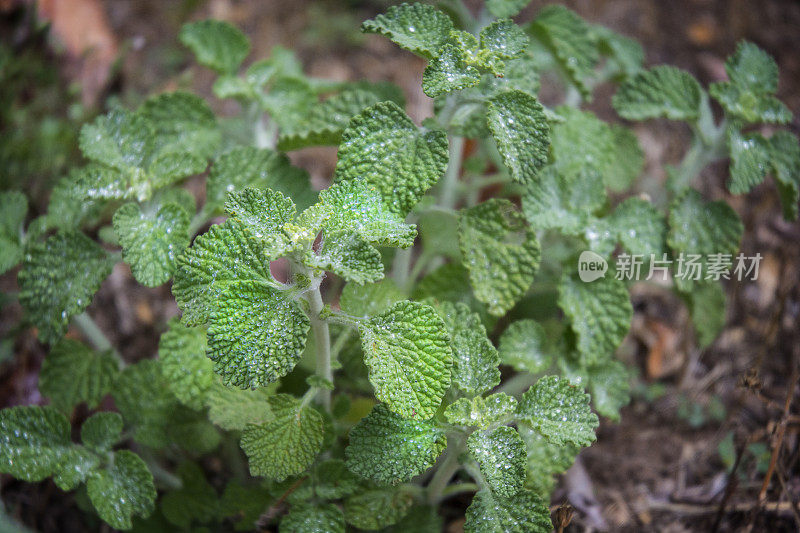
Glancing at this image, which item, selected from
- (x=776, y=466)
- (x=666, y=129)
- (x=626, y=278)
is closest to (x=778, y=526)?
(x=776, y=466)

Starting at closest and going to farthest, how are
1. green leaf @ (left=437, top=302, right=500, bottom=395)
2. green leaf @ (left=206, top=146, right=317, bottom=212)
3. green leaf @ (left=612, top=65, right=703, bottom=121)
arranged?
green leaf @ (left=437, top=302, right=500, bottom=395) < green leaf @ (left=206, top=146, right=317, bottom=212) < green leaf @ (left=612, top=65, right=703, bottom=121)

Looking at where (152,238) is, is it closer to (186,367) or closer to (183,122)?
(186,367)

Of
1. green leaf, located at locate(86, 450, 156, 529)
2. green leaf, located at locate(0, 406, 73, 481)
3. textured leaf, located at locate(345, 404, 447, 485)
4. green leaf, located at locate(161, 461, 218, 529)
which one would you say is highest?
textured leaf, located at locate(345, 404, 447, 485)

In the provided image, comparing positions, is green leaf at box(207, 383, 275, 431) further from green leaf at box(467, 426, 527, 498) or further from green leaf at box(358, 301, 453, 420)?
green leaf at box(467, 426, 527, 498)

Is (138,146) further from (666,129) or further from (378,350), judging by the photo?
(666,129)

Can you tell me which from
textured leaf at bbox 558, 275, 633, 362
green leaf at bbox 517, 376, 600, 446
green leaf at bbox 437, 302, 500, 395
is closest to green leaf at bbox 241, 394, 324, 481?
green leaf at bbox 437, 302, 500, 395

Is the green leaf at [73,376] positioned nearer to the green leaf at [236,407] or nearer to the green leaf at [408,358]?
the green leaf at [236,407]

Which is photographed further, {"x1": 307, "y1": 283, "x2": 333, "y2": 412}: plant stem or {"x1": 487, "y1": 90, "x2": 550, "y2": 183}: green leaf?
{"x1": 487, "y1": 90, "x2": 550, "y2": 183}: green leaf
